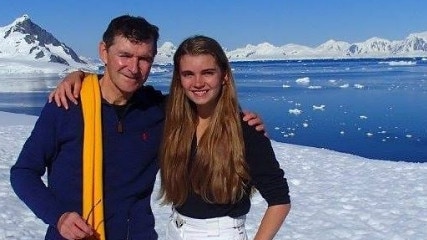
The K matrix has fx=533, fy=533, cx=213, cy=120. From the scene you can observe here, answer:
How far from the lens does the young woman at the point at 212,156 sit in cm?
212

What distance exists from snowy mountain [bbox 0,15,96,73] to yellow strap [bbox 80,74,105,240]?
7431 centimetres

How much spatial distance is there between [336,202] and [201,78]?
16.0 ft

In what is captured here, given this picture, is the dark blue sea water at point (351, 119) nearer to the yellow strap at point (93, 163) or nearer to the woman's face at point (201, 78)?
the woman's face at point (201, 78)

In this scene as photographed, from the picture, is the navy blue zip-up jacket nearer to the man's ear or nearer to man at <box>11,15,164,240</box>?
man at <box>11,15,164,240</box>

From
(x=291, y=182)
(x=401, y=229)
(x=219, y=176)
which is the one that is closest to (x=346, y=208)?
(x=401, y=229)

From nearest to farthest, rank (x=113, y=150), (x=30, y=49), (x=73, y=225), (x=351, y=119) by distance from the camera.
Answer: (x=73, y=225), (x=113, y=150), (x=351, y=119), (x=30, y=49)

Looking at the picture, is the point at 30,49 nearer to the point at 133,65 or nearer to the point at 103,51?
the point at 103,51

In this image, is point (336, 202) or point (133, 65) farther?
point (336, 202)

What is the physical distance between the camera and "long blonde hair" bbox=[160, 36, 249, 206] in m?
2.12

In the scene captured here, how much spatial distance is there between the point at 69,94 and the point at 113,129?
0.71 ft

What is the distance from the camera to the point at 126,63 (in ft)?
6.82

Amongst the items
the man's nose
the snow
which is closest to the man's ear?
the man's nose

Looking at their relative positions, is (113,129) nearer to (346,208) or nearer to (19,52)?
(346,208)

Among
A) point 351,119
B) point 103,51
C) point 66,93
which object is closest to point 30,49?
point 351,119
